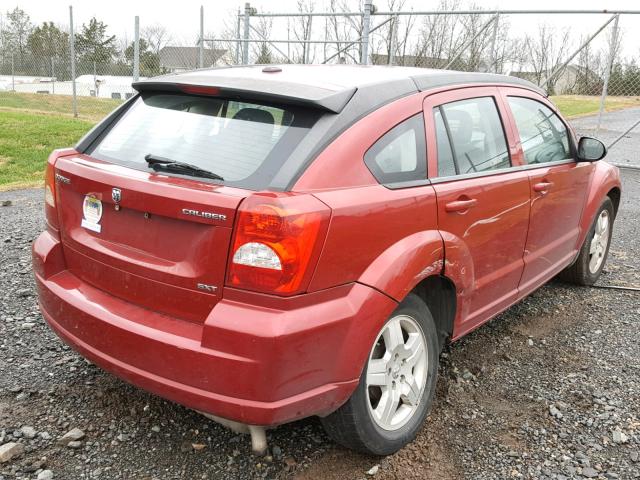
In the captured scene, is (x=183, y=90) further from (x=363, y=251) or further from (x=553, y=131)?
(x=553, y=131)

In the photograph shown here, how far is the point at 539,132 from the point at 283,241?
248 cm

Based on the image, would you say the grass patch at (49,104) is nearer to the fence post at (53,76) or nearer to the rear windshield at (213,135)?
the fence post at (53,76)

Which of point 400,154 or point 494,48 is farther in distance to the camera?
point 494,48

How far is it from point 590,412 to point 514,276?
0.84 metres

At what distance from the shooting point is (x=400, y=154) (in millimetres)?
2682

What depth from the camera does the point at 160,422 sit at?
9.53 ft

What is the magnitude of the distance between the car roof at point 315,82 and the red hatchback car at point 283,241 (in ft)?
0.04

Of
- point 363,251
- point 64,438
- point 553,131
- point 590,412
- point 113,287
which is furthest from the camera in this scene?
point 553,131

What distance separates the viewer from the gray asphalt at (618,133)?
474 inches

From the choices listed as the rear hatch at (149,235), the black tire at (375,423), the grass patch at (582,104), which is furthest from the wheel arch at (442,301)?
the grass patch at (582,104)

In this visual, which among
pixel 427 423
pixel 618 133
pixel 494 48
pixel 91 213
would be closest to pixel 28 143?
pixel 494 48

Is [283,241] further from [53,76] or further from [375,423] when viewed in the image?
[53,76]

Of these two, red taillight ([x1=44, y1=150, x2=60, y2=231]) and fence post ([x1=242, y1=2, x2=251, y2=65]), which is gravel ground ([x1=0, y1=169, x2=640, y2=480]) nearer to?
red taillight ([x1=44, y1=150, x2=60, y2=231])

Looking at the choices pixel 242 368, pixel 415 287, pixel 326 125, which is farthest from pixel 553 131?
pixel 242 368
